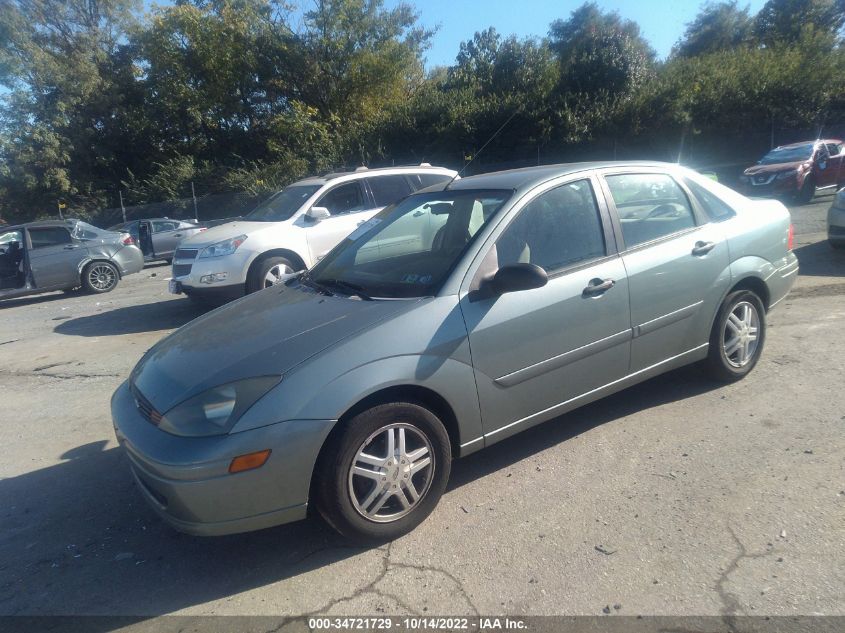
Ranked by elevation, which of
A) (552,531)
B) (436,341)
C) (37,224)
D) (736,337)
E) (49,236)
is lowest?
(552,531)

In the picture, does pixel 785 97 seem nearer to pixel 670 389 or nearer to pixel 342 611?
pixel 670 389

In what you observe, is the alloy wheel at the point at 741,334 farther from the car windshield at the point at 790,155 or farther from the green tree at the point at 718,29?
the green tree at the point at 718,29

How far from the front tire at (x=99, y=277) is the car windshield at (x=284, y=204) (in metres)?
4.43

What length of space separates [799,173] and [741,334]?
1428cm

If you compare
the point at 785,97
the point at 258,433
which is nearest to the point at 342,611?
the point at 258,433

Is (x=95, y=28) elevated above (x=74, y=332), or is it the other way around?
(x=95, y=28)

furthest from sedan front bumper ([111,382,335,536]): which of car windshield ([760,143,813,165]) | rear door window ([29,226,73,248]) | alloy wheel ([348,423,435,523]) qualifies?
car windshield ([760,143,813,165])

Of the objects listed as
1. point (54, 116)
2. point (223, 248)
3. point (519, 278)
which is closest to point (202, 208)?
point (54, 116)

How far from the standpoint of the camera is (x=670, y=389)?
4.90m

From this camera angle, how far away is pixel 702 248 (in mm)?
4441

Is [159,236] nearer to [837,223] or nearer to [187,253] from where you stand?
[187,253]

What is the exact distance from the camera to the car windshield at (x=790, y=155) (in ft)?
56.7

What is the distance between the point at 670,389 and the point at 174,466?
3.58 meters

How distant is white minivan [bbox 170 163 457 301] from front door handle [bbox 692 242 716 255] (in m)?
4.28
